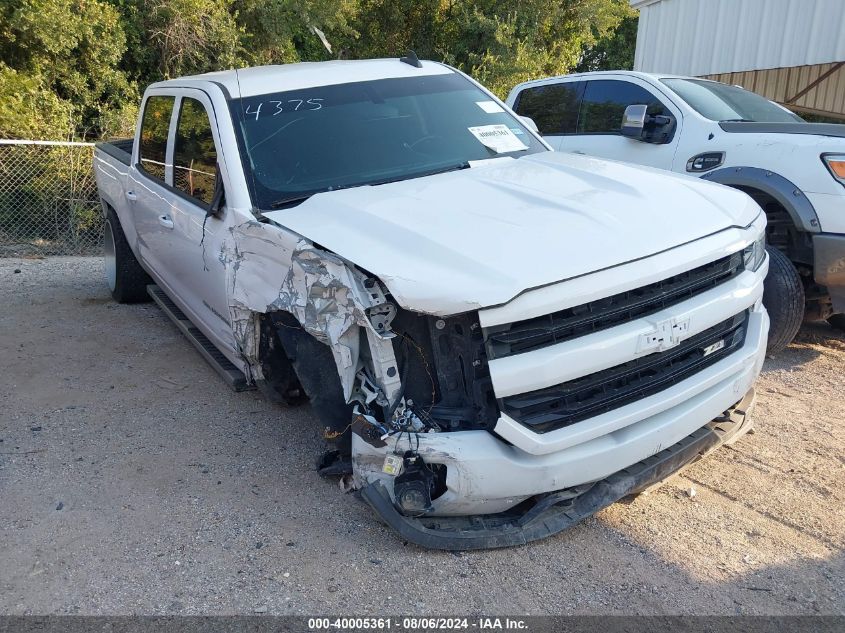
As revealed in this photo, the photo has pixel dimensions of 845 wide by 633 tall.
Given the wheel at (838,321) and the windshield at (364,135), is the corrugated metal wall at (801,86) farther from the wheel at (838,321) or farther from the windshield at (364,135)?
the windshield at (364,135)

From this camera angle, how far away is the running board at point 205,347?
411 cm

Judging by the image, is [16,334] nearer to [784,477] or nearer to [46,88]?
[784,477]

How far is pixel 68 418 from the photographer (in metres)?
4.46

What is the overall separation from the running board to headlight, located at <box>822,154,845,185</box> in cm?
369

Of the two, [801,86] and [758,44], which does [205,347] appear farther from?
[801,86]

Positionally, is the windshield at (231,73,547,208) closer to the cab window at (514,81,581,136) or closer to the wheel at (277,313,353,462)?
the wheel at (277,313,353,462)

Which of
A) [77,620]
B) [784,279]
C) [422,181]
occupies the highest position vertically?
[422,181]

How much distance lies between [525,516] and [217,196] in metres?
2.17

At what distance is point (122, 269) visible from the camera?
21.6ft

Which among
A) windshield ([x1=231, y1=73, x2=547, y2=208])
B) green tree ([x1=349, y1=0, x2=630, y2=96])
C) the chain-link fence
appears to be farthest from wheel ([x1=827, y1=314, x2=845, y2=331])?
green tree ([x1=349, y1=0, x2=630, y2=96])

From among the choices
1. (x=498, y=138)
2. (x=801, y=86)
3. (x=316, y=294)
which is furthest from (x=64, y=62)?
(x=801, y=86)

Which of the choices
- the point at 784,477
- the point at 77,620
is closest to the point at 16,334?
the point at 77,620

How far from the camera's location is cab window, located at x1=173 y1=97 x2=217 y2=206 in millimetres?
4055

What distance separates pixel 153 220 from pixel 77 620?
301 centimetres
